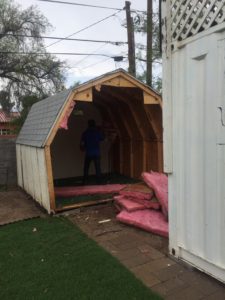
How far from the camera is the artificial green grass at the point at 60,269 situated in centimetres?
378

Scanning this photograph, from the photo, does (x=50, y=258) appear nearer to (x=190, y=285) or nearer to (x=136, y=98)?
(x=190, y=285)

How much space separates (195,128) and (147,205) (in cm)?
273

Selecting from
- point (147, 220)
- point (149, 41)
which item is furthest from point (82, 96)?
point (149, 41)

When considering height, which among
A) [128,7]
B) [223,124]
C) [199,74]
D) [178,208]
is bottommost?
[178,208]

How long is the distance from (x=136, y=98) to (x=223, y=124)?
5848mm

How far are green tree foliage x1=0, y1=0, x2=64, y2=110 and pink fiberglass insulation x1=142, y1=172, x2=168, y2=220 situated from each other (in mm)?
20876

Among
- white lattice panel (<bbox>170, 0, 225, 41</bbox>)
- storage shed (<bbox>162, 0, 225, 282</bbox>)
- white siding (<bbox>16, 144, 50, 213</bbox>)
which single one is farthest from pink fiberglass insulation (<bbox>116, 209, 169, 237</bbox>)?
white lattice panel (<bbox>170, 0, 225, 41</bbox>)

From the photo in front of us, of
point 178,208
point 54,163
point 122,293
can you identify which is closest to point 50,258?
point 122,293

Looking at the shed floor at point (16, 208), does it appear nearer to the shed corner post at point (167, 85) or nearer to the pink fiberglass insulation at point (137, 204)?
the pink fiberglass insulation at point (137, 204)

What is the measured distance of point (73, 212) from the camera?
7.07m

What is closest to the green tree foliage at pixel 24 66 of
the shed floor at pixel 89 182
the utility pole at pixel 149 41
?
the utility pole at pixel 149 41

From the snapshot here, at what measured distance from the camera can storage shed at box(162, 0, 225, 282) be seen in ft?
11.8

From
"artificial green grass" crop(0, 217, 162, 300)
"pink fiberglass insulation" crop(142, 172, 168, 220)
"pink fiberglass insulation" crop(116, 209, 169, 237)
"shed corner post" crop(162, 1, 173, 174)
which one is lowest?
"artificial green grass" crop(0, 217, 162, 300)

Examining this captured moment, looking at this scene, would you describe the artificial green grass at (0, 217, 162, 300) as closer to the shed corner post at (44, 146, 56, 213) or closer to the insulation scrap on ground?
the shed corner post at (44, 146, 56, 213)
